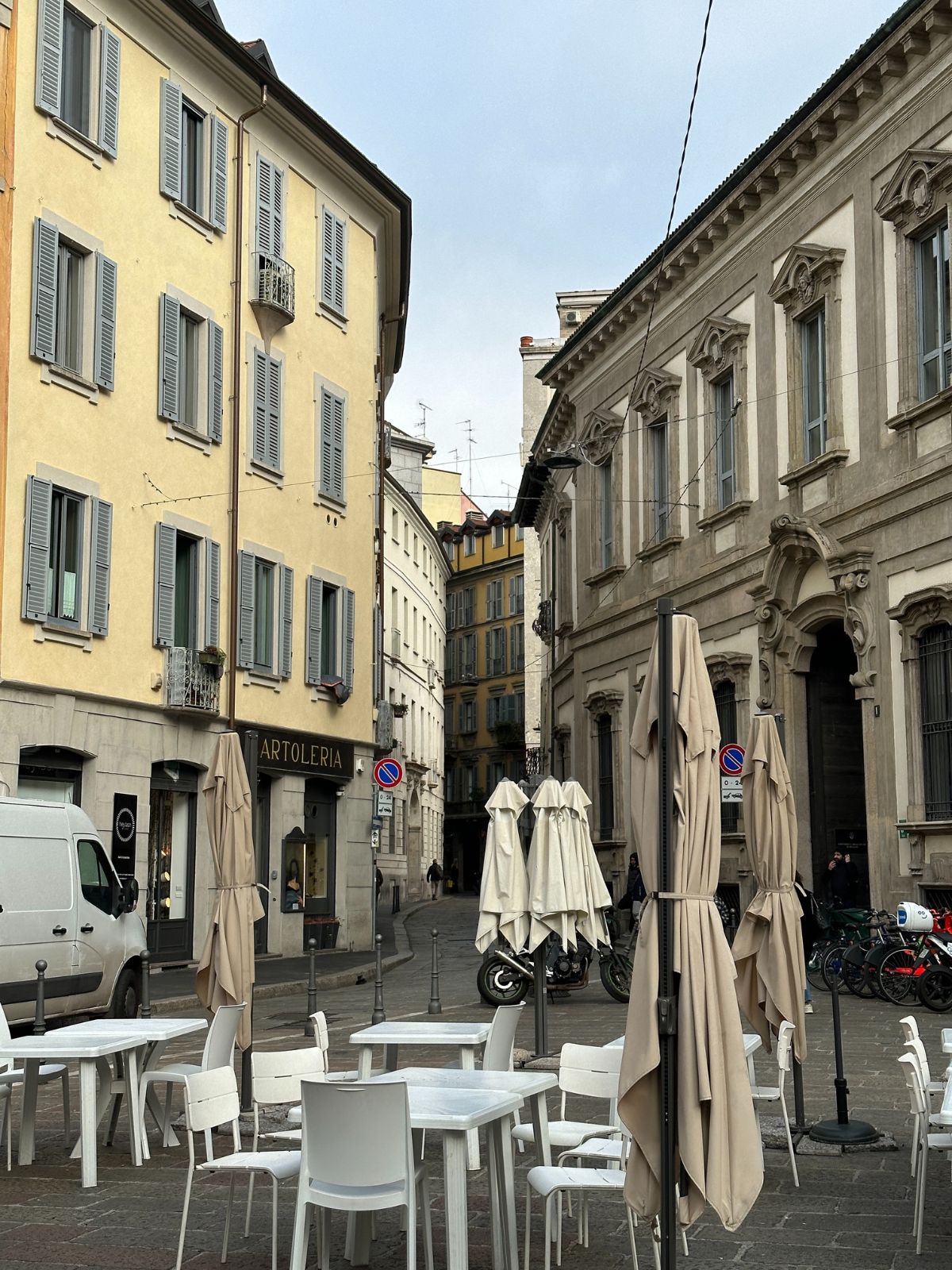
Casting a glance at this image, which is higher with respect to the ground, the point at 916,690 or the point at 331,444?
the point at 331,444

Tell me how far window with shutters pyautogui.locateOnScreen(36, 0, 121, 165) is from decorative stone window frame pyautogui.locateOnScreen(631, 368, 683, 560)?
11043mm

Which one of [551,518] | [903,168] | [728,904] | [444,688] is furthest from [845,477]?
[444,688]

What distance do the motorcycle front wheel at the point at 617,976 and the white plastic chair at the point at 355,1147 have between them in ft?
42.8

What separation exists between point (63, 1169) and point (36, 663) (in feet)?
39.4

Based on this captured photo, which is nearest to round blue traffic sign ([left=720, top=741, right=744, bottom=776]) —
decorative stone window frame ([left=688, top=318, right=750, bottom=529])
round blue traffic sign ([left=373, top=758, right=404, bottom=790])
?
decorative stone window frame ([left=688, top=318, right=750, bottom=529])

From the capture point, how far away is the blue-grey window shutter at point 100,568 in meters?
22.0

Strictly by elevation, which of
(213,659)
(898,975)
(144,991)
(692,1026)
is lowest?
(898,975)

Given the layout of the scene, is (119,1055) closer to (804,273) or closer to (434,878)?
(804,273)

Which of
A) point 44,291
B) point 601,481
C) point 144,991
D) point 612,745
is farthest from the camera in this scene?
point 601,481

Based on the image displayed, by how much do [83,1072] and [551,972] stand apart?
11.1 metres

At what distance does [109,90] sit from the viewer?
75.6 ft

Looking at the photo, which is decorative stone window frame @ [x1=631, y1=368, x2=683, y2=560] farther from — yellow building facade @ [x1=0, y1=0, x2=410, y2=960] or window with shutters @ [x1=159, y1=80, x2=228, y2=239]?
window with shutters @ [x1=159, y1=80, x2=228, y2=239]

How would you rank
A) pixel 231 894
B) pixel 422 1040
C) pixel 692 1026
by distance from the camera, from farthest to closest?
pixel 231 894
pixel 422 1040
pixel 692 1026

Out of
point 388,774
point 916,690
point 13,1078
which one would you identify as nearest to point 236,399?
point 388,774
